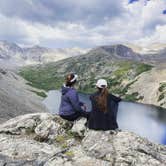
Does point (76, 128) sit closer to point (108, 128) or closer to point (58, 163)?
point (108, 128)

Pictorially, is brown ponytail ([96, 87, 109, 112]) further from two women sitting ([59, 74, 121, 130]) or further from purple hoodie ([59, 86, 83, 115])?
purple hoodie ([59, 86, 83, 115])

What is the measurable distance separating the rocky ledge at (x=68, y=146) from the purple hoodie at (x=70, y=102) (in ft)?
2.85

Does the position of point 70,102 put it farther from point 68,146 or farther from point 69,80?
point 68,146

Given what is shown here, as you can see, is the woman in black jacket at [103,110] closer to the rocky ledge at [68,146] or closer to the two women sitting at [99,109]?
the two women sitting at [99,109]

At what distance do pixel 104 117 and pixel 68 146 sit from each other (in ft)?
11.0

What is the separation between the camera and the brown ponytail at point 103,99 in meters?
20.0

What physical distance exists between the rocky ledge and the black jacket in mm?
567

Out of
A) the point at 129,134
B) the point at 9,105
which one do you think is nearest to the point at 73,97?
the point at 129,134

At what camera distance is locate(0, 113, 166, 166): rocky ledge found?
16625 millimetres

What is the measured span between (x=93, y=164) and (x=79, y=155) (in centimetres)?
118

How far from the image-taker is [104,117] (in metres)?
20.2

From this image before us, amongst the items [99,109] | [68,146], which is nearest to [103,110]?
[99,109]

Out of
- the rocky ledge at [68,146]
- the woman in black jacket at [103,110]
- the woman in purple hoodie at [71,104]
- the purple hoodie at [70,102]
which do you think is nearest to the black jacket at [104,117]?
the woman in black jacket at [103,110]

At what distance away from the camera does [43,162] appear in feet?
54.6
